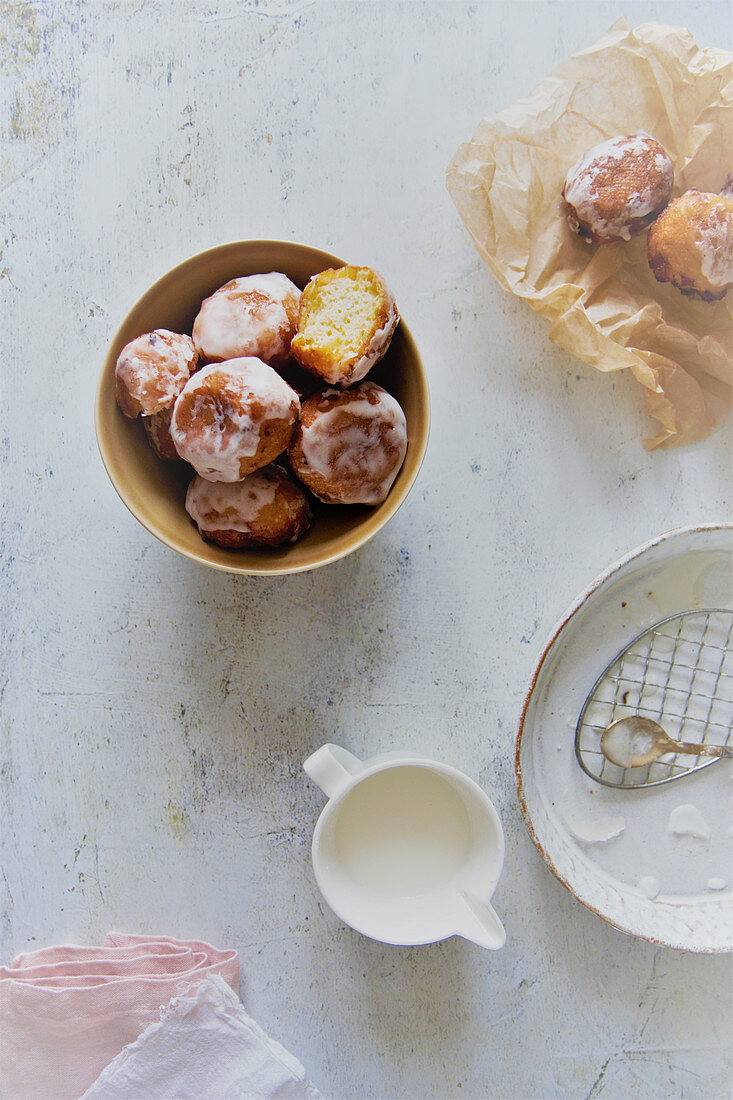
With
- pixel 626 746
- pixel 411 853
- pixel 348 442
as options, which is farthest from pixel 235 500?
pixel 626 746

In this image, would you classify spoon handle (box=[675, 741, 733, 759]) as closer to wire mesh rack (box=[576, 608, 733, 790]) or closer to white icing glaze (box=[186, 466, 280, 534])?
wire mesh rack (box=[576, 608, 733, 790])

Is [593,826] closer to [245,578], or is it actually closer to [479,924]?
[479,924]

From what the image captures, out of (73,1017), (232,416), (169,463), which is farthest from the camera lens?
(73,1017)

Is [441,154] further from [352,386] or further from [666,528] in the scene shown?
[666,528]

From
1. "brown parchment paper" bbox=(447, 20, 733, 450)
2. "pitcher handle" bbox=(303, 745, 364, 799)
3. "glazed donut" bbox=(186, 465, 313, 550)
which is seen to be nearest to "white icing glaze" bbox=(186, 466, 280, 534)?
"glazed donut" bbox=(186, 465, 313, 550)

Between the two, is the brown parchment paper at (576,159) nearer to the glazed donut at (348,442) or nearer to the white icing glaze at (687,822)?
the glazed donut at (348,442)

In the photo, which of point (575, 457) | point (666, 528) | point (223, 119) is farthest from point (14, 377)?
point (666, 528)
